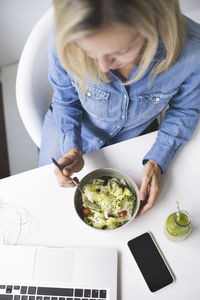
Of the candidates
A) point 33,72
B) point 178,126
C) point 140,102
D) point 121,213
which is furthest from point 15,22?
point 121,213

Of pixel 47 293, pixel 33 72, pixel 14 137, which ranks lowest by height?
pixel 14 137

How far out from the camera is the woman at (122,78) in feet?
1.54

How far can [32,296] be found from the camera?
70cm

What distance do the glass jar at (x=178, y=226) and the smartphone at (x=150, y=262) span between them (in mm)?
54

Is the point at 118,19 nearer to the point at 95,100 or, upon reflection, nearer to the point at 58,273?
the point at 95,100

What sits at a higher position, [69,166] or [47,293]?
[69,166]

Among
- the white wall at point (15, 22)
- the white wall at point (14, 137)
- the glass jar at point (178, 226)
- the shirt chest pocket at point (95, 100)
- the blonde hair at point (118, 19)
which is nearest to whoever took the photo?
the blonde hair at point (118, 19)

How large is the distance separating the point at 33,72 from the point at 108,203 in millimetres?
563

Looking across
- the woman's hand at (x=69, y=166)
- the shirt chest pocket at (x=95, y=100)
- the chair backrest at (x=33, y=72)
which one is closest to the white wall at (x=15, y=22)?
the chair backrest at (x=33, y=72)

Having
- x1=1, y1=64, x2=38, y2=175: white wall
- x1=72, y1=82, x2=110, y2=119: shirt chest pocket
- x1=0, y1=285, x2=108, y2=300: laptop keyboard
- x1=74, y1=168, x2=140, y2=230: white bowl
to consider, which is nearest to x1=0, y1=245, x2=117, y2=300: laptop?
x1=0, y1=285, x2=108, y2=300: laptop keyboard

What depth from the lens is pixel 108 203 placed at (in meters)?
0.74

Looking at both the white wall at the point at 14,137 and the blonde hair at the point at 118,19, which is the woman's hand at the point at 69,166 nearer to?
the blonde hair at the point at 118,19

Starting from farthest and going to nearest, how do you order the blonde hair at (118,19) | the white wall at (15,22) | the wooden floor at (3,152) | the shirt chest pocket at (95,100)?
1. the wooden floor at (3,152)
2. the white wall at (15,22)
3. the shirt chest pocket at (95,100)
4. the blonde hair at (118,19)

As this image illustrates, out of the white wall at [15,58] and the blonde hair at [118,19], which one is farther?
the white wall at [15,58]
